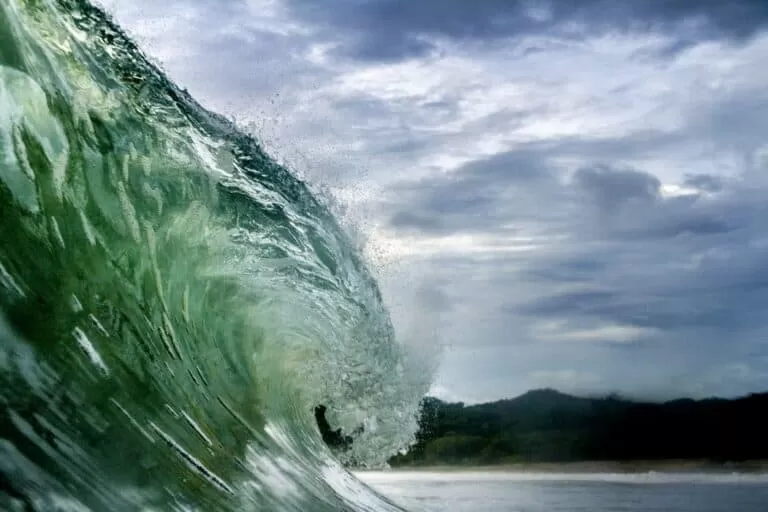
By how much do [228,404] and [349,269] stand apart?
3.96 metres

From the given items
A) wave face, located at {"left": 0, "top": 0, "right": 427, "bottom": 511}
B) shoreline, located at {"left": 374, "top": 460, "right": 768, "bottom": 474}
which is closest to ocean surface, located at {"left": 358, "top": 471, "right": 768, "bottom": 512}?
shoreline, located at {"left": 374, "top": 460, "right": 768, "bottom": 474}

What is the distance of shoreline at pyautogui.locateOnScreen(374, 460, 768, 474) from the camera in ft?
73.1

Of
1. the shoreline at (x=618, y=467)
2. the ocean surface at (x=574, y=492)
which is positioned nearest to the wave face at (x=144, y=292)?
the ocean surface at (x=574, y=492)

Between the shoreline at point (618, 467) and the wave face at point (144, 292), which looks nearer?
the wave face at point (144, 292)

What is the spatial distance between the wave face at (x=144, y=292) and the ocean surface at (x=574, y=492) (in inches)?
118

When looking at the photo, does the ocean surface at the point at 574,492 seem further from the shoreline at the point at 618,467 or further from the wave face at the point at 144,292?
the wave face at the point at 144,292

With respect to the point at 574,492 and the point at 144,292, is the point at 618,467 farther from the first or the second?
the point at 144,292

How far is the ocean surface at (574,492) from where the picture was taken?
39.6 feet

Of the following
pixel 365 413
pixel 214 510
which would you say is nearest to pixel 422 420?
pixel 365 413

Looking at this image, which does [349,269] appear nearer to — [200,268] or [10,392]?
[200,268]

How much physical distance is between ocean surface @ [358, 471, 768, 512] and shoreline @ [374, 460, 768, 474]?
2.84 feet

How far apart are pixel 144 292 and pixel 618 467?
21.3 m

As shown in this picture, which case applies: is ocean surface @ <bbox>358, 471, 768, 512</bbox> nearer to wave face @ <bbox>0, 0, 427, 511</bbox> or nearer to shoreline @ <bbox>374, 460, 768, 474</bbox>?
shoreline @ <bbox>374, 460, 768, 474</bbox>

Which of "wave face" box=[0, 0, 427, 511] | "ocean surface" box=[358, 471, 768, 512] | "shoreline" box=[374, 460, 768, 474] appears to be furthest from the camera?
"shoreline" box=[374, 460, 768, 474]
